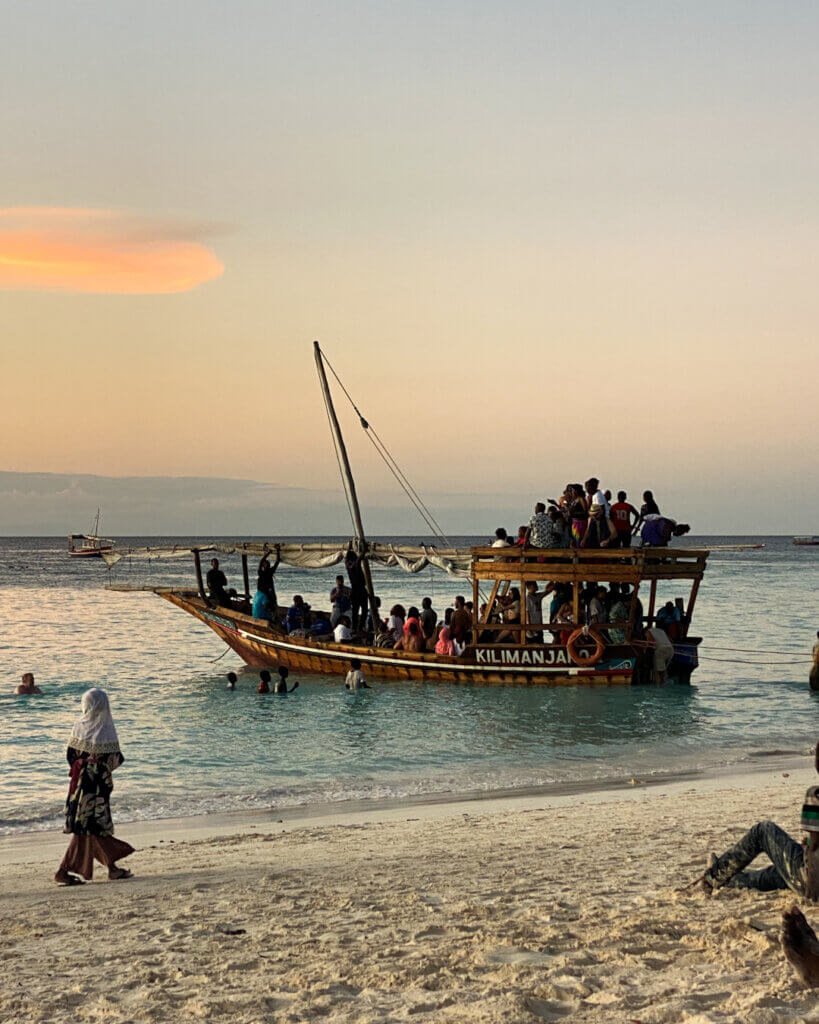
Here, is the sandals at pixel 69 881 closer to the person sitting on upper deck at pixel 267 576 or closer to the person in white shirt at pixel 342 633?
the person in white shirt at pixel 342 633

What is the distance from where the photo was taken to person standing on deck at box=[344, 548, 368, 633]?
25875mm

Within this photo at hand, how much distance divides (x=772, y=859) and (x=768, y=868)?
1.19ft

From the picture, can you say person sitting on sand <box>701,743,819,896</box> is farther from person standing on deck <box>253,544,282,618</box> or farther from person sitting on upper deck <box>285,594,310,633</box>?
person standing on deck <box>253,544,282,618</box>

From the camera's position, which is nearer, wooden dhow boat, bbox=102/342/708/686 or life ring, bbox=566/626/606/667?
wooden dhow boat, bbox=102/342/708/686

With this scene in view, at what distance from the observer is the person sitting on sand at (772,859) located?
5.89 meters

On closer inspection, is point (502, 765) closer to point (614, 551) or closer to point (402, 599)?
point (614, 551)

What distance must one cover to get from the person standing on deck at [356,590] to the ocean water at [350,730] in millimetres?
2105

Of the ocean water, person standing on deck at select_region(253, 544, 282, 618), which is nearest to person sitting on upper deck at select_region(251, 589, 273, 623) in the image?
person standing on deck at select_region(253, 544, 282, 618)

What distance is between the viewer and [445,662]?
23.7 m

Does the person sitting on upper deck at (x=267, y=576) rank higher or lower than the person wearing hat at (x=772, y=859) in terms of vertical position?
higher

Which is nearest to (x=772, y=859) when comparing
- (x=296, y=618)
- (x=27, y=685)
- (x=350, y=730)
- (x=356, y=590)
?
(x=350, y=730)

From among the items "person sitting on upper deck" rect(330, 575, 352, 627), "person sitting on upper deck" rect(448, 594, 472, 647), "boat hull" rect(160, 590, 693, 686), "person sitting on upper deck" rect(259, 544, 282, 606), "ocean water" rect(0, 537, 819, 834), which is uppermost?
"person sitting on upper deck" rect(259, 544, 282, 606)

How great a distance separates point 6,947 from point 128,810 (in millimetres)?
6428

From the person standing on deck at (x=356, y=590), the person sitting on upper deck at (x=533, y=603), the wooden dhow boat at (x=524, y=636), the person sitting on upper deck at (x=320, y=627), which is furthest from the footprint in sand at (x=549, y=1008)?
the person sitting on upper deck at (x=320, y=627)
